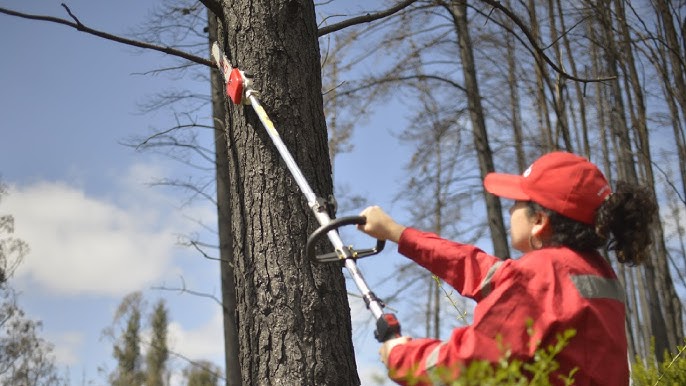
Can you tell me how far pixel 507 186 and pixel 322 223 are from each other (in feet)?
2.26

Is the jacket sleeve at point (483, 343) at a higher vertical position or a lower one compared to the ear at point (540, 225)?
lower

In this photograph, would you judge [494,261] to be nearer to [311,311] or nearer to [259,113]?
[311,311]

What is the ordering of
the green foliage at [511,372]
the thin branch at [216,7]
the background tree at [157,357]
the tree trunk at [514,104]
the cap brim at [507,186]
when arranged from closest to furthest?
the green foliage at [511,372] → the cap brim at [507,186] → the thin branch at [216,7] → the tree trunk at [514,104] → the background tree at [157,357]

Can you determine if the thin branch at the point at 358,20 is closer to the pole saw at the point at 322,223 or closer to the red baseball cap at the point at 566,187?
the pole saw at the point at 322,223

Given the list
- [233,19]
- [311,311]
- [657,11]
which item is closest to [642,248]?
[311,311]

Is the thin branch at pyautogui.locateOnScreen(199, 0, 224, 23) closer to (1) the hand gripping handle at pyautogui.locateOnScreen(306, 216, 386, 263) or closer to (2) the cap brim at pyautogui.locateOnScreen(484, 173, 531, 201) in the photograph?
(1) the hand gripping handle at pyautogui.locateOnScreen(306, 216, 386, 263)

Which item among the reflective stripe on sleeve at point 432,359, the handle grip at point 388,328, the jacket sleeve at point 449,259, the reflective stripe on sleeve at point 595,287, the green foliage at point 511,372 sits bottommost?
the green foliage at point 511,372

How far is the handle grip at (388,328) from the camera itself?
216cm

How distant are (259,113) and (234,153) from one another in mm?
314

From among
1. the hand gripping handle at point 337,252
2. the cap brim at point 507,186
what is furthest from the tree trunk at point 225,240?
the cap brim at point 507,186

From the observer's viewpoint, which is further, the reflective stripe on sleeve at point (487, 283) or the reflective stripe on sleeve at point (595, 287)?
the reflective stripe on sleeve at point (487, 283)

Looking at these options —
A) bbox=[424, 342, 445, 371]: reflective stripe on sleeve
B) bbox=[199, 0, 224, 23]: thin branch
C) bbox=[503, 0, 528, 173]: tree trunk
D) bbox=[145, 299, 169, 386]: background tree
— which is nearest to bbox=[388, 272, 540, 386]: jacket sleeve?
bbox=[424, 342, 445, 371]: reflective stripe on sleeve

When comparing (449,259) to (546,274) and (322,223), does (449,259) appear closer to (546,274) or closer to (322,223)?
(546,274)

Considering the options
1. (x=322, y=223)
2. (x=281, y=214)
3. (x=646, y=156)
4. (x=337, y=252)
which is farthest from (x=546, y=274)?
(x=646, y=156)
